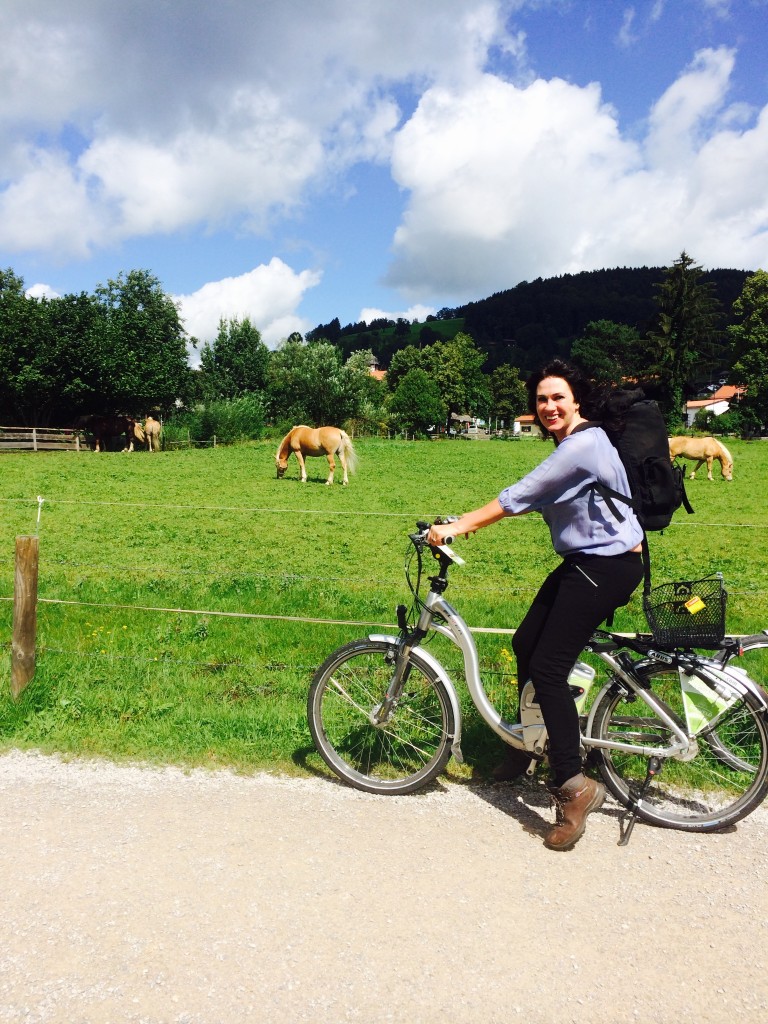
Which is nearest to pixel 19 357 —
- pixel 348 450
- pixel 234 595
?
pixel 348 450

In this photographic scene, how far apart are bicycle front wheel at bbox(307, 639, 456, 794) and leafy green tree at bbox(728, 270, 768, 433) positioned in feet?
232

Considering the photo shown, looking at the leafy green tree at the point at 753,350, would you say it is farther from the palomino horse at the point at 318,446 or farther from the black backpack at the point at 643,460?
the black backpack at the point at 643,460

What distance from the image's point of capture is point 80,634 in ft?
22.6

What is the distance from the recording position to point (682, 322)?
7269cm

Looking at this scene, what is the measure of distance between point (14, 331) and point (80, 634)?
1861 inches

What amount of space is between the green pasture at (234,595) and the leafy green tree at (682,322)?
5157 centimetres

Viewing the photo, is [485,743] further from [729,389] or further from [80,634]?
[729,389]

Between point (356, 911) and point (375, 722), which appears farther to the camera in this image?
point (375, 722)

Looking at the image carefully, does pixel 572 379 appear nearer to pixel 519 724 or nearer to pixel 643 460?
pixel 643 460

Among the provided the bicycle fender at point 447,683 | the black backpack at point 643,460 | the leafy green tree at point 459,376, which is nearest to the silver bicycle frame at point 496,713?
the bicycle fender at point 447,683

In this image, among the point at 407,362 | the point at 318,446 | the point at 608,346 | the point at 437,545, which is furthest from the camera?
the point at 608,346

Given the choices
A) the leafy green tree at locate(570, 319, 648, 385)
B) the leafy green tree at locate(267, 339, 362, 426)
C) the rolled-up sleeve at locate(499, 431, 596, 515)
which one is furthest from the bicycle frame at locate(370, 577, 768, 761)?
the leafy green tree at locate(570, 319, 648, 385)

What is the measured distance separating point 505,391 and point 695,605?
406ft

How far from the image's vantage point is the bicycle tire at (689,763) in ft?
12.1
